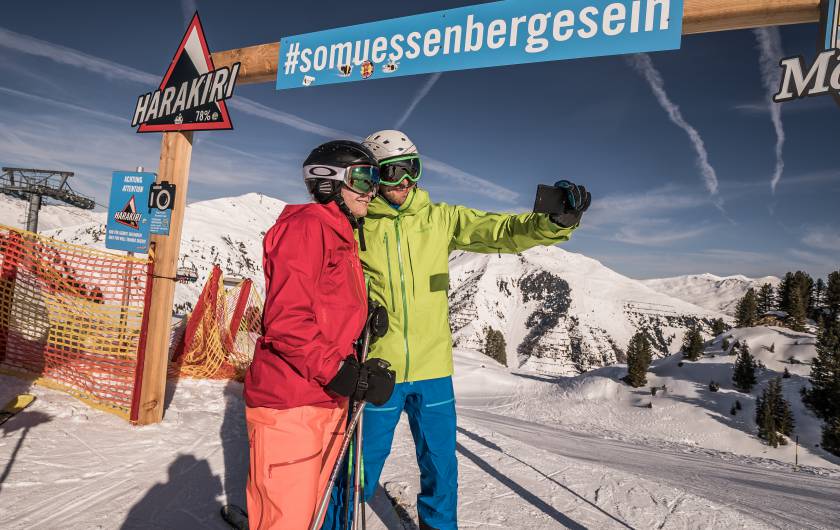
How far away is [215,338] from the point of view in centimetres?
756

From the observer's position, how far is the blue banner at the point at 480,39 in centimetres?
316

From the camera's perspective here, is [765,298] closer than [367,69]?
No

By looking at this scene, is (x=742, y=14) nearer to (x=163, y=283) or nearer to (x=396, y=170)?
(x=396, y=170)

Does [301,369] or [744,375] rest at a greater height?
[301,369]

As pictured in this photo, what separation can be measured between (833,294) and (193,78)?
269 ft

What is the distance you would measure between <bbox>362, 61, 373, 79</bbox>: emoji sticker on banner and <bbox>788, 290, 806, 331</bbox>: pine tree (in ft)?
216

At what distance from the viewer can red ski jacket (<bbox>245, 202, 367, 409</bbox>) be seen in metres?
A: 1.81

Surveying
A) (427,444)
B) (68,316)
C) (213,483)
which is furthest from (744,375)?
(68,316)

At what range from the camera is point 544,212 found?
2359 mm

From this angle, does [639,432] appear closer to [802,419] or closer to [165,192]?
[802,419]

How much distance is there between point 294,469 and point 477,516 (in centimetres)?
242

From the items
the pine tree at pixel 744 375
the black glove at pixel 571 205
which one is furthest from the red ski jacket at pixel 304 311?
the pine tree at pixel 744 375

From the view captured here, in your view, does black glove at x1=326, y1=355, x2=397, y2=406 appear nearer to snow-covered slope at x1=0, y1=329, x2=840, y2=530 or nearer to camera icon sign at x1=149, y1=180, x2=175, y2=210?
snow-covered slope at x1=0, y1=329, x2=840, y2=530

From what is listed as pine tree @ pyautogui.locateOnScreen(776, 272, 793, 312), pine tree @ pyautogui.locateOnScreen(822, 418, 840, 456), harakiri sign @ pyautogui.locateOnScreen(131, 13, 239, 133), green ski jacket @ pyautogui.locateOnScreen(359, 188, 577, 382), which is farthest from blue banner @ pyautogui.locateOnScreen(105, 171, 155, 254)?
pine tree @ pyautogui.locateOnScreen(776, 272, 793, 312)
